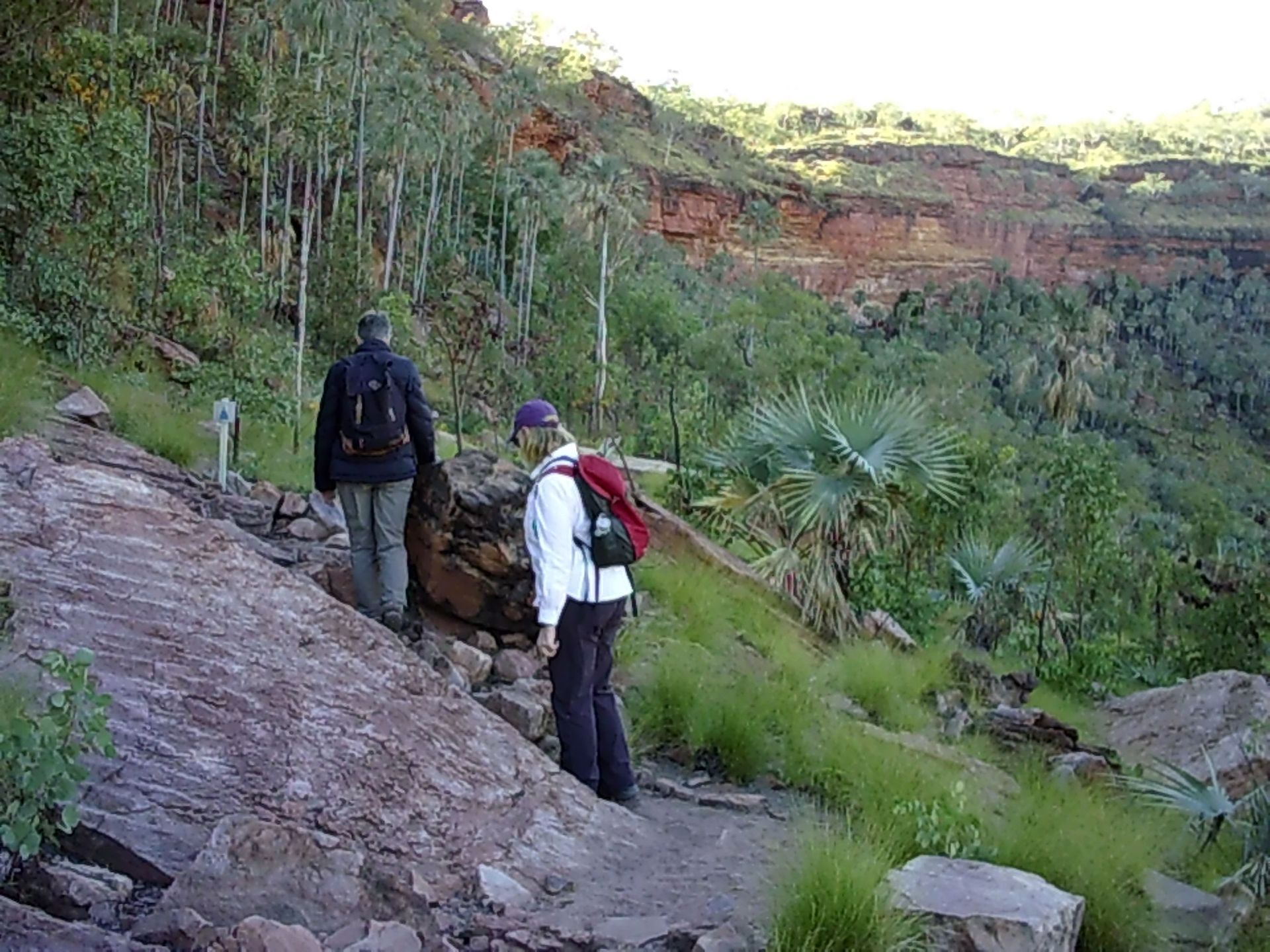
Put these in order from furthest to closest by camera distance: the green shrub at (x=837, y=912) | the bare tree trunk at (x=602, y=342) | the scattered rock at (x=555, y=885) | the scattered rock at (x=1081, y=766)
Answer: the bare tree trunk at (x=602, y=342), the scattered rock at (x=1081, y=766), the scattered rock at (x=555, y=885), the green shrub at (x=837, y=912)

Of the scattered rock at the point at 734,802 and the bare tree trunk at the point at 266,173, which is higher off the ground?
the bare tree trunk at the point at 266,173

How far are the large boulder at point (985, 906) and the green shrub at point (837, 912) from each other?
11 cm

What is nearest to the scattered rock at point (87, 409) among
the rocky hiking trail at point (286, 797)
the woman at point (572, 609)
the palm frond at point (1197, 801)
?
the rocky hiking trail at point (286, 797)

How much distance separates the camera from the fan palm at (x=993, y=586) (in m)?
16.3

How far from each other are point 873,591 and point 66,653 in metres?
9.57

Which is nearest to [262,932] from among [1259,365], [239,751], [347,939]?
[347,939]

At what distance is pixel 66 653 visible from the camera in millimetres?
4242

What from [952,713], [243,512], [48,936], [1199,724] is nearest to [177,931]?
[48,936]

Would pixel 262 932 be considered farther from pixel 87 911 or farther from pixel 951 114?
pixel 951 114

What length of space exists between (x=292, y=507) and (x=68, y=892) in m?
4.67

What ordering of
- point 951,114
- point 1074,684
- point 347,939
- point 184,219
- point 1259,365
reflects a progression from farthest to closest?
point 951,114, point 1259,365, point 184,219, point 1074,684, point 347,939

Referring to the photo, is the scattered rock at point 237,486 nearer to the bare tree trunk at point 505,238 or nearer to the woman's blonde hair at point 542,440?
the woman's blonde hair at point 542,440

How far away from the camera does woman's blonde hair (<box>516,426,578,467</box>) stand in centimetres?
550

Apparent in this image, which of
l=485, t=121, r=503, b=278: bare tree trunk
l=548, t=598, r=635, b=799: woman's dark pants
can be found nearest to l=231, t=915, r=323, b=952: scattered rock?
l=548, t=598, r=635, b=799: woman's dark pants
